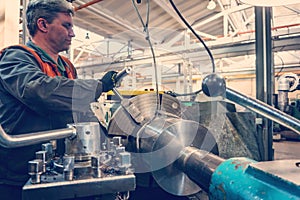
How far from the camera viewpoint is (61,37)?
3.04ft

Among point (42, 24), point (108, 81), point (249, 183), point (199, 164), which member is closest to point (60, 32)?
point (42, 24)

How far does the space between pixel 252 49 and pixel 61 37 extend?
2614mm

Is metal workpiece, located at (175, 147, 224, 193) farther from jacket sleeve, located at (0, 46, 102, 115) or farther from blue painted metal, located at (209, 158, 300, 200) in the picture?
jacket sleeve, located at (0, 46, 102, 115)

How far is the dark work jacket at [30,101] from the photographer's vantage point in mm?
667

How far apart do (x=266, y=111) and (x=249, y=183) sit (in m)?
0.14

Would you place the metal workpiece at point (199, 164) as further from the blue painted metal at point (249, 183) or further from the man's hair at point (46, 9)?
the man's hair at point (46, 9)

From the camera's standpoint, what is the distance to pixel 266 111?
435mm

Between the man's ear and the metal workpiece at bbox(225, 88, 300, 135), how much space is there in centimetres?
74

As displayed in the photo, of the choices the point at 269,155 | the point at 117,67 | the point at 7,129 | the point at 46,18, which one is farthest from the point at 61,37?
the point at 269,155

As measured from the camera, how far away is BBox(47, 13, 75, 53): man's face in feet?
2.96

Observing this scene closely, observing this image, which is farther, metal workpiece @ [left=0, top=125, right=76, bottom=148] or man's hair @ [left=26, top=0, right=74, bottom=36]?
man's hair @ [left=26, top=0, right=74, bottom=36]

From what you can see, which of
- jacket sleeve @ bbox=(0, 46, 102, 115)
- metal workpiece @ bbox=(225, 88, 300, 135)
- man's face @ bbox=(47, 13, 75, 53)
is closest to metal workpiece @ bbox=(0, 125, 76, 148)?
jacket sleeve @ bbox=(0, 46, 102, 115)

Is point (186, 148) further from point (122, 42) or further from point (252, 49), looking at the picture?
point (252, 49)

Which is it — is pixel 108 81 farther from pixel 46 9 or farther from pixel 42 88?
pixel 46 9
